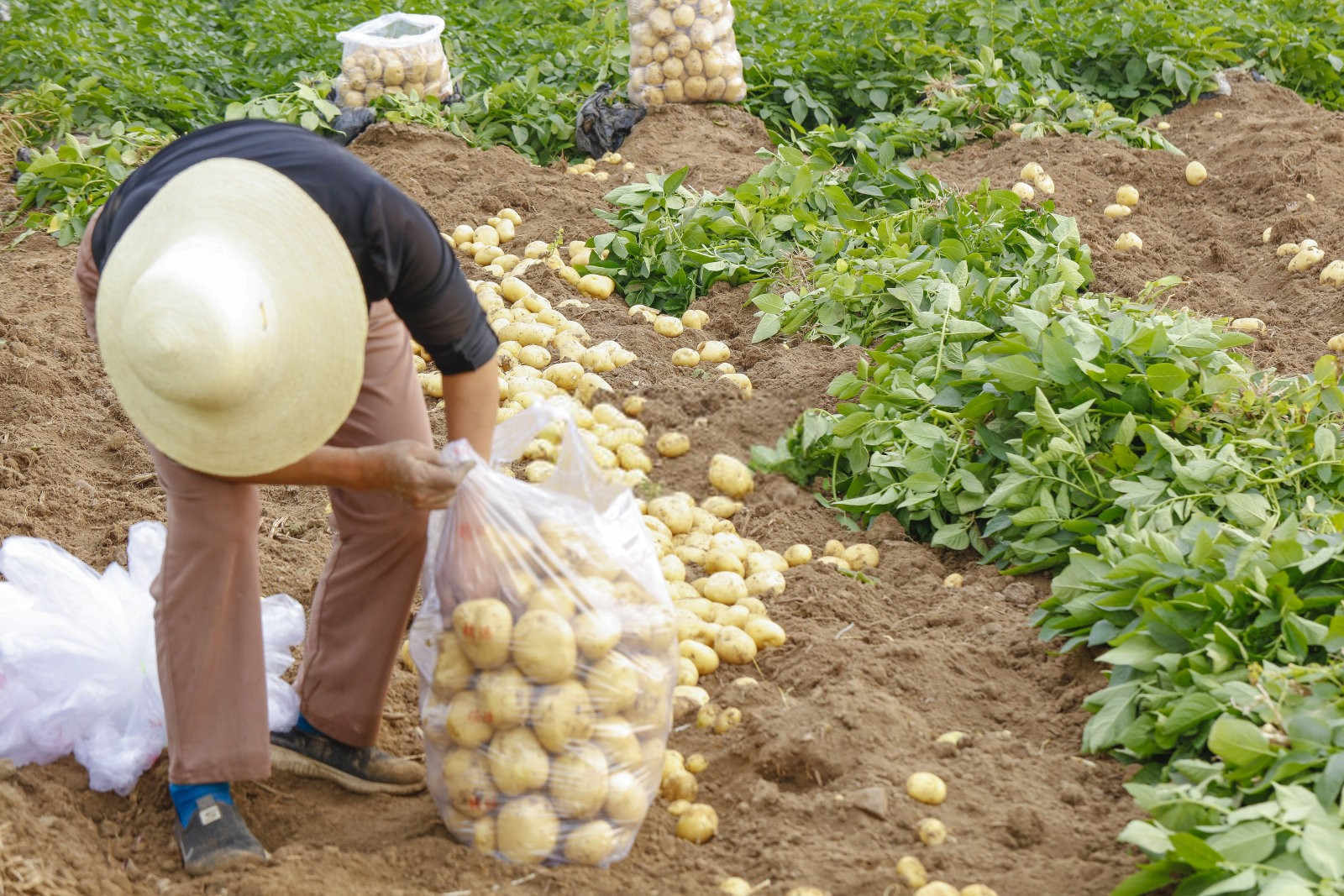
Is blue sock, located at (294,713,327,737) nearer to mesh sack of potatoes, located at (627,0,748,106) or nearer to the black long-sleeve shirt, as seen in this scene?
the black long-sleeve shirt

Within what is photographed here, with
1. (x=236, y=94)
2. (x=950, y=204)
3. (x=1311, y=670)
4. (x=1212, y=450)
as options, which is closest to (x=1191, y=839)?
(x=1311, y=670)

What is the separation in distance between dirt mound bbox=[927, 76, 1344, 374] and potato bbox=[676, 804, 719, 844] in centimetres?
247

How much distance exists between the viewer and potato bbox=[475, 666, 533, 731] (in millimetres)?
2158

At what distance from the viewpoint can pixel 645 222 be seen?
187 inches

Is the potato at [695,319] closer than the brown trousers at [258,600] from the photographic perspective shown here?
No

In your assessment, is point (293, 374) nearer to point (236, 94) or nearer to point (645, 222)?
point (645, 222)

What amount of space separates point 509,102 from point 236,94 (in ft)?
5.08

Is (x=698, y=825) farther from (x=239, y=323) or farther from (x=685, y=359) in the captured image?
(x=685, y=359)

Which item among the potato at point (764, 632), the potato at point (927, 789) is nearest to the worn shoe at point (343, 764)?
the potato at point (764, 632)

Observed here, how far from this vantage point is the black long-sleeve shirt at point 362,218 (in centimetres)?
209

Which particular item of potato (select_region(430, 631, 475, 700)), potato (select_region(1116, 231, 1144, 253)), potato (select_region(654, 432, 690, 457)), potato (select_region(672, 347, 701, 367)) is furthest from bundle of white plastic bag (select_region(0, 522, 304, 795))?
potato (select_region(1116, 231, 1144, 253))

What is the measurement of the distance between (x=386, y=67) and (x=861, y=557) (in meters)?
3.93

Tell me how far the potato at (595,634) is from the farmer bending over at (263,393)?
1.01 feet

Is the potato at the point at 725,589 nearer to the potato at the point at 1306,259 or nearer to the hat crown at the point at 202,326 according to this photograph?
the hat crown at the point at 202,326
